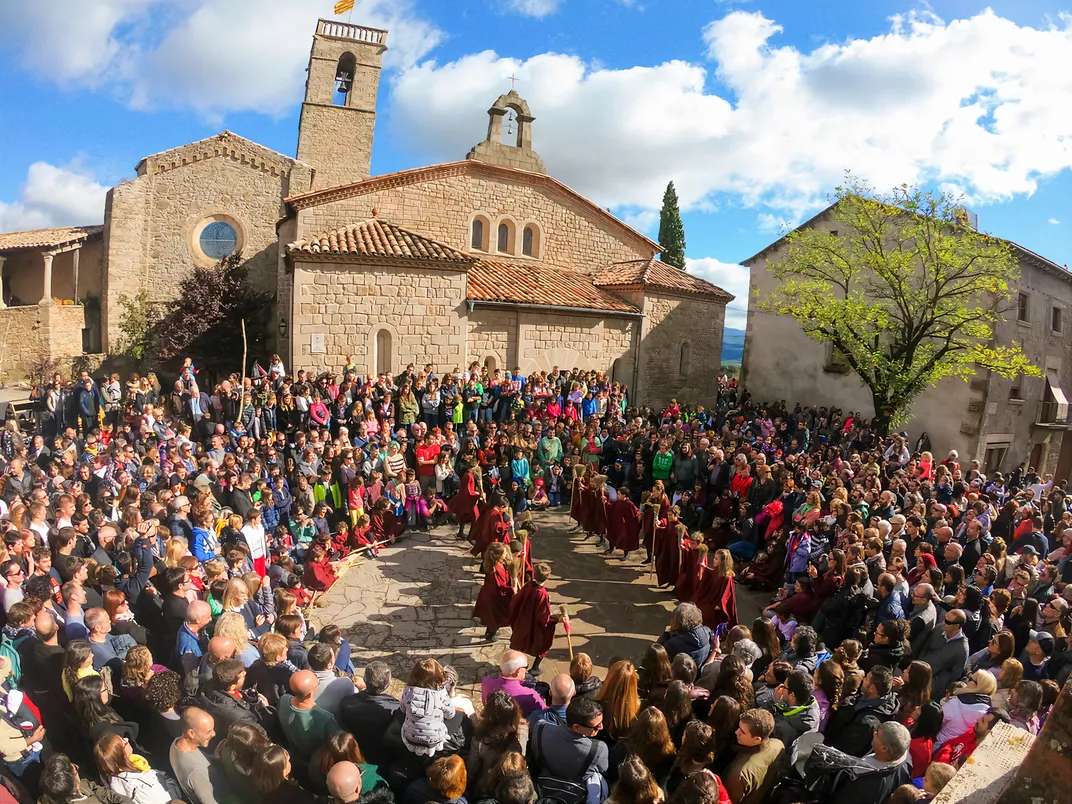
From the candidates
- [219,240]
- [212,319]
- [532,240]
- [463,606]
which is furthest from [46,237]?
[463,606]

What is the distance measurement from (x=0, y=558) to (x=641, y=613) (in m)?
7.73

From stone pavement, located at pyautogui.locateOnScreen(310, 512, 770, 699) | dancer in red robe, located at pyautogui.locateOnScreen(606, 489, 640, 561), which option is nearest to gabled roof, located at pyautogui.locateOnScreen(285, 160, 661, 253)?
stone pavement, located at pyautogui.locateOnScreen(310, 512, 770, 699)

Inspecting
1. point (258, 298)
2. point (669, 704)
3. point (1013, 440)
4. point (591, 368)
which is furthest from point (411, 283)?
point (1013, 440)

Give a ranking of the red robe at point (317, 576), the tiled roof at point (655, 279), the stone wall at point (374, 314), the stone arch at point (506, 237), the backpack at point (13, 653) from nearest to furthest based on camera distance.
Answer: the backpack at point (13, 653) < the red robe at point (317, 576) < the stone wall at point (374, 314) < the tiled roof at point (655, 279) < the stone arch at point (506, 237)

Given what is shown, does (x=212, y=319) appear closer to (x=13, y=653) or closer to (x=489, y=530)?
(x=489, y=530)

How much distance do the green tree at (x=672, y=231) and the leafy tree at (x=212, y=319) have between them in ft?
76.7

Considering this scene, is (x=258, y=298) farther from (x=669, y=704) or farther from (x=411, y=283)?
(x=669, y=704)

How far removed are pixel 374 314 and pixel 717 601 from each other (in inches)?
462

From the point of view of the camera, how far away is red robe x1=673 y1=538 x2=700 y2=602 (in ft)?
28.5

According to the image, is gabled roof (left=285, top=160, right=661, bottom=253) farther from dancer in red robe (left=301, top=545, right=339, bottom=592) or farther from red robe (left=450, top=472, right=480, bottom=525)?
dancer in red robe (left=301, top=545, right=339, bottom=592)

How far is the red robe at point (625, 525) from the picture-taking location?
10.9m

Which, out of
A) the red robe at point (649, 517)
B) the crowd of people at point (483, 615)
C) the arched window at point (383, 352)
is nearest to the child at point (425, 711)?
the crowd of people at point (483, 615)

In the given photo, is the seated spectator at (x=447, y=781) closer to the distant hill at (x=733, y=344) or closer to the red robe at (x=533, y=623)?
the red robe at (x=533, y=623)

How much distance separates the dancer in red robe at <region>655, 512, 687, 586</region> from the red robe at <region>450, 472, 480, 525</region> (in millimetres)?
3462
